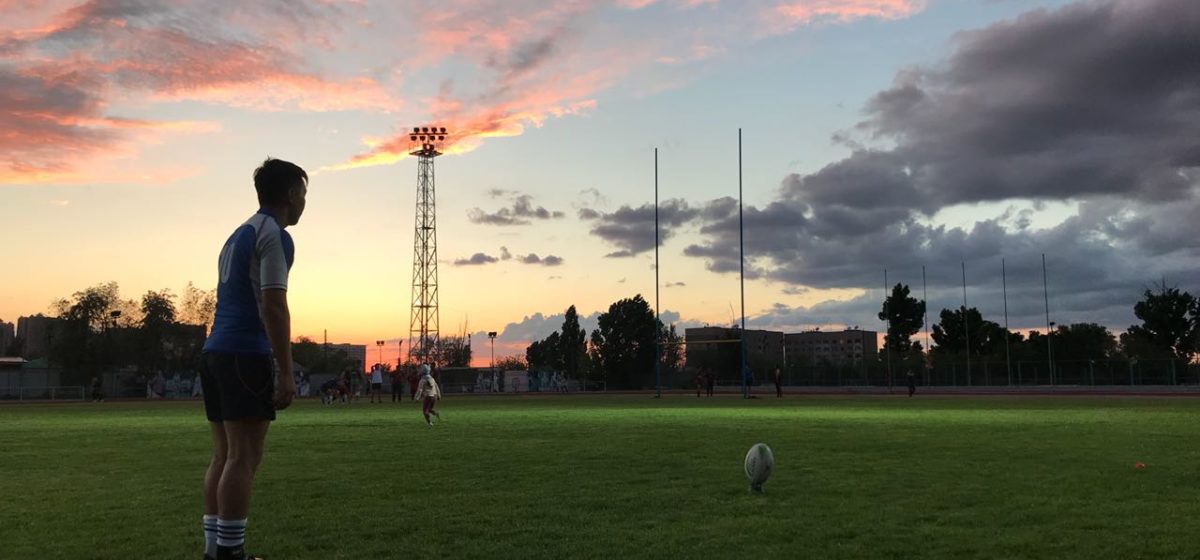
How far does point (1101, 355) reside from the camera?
89.1 m

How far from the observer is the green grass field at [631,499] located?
5777 millimetres

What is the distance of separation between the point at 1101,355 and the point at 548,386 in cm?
5608

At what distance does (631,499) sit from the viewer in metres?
7.74

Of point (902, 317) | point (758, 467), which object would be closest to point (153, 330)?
point (902, 317)

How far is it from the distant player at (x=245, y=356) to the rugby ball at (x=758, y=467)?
463cm

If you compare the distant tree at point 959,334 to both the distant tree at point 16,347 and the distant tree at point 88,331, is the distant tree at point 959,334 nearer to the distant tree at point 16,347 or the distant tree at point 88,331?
the distant tree at point 88,331

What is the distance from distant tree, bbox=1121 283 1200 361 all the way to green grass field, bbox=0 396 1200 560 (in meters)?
77.8

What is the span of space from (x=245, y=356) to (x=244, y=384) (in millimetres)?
154

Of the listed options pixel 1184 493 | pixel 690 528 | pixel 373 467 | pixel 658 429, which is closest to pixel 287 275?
pixel 690 528

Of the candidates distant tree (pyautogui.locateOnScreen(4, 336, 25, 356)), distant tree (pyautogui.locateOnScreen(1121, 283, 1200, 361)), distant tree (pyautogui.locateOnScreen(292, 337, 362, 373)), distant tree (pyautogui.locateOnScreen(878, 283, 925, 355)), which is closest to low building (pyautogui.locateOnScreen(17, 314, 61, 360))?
distant tree (pyautogui.locateOnScreen(4, 336, 25, 356))

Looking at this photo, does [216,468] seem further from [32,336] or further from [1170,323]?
[32,336]

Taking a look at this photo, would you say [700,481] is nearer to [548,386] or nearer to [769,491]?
Result: [769,491]

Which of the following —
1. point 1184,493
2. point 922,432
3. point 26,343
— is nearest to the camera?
point 1184,493

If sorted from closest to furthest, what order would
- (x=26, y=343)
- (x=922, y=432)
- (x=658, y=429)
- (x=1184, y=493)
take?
(x=1184, y=493)
(x=922, y=432)
(x=658, y=429)
(x=26, y=343)
